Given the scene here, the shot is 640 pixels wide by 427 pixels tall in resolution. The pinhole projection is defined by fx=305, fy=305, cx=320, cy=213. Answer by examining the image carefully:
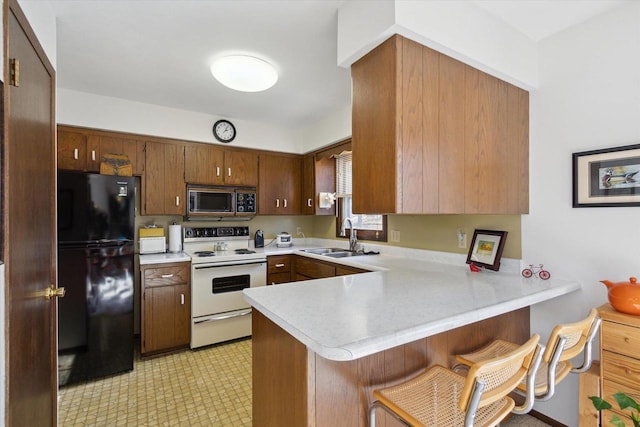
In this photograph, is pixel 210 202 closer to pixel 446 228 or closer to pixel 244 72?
pixel 244 72

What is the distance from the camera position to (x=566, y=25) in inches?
72.9

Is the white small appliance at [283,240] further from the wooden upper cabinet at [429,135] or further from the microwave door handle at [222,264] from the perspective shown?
the wooden upper cabinet at [429,135]

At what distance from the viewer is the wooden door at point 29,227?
1.01 meters

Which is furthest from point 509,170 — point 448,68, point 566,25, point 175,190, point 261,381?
point 175,190

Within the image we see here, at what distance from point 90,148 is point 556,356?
12.4 ft

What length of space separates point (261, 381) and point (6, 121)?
1386 mm

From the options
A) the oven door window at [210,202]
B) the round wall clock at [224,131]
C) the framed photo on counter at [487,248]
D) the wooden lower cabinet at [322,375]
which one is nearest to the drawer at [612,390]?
the wooden lower cabinet at [322,375]

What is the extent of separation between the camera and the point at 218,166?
Answer: 3559 millimetres

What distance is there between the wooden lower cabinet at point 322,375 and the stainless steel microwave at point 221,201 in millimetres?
2225

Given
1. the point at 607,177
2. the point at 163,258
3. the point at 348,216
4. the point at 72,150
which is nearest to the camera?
the point at 607,177

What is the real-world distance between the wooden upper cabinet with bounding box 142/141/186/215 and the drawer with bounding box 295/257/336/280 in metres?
1.41

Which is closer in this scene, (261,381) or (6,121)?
(6,121)

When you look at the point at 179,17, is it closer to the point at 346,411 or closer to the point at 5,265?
the point at 5,265

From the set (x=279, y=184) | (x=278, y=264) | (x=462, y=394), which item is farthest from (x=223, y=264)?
(x=462, y=394)
